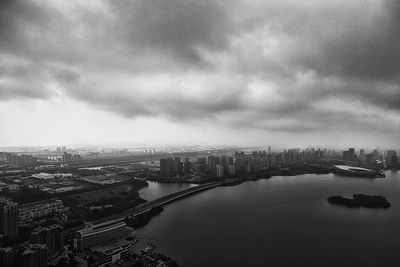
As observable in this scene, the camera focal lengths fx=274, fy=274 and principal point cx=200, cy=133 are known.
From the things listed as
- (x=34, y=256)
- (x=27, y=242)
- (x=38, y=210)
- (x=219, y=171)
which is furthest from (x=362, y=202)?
(x=38, y=210)

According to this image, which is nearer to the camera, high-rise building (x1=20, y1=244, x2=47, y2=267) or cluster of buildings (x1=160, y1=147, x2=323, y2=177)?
high-rise building (x1=20, y1=244, x2=47, y2=267)

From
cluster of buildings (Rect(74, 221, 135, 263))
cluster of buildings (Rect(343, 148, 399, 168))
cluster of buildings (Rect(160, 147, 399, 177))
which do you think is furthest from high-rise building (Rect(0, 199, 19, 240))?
cluster of buildings (Rect(343, 148, 399, 168))

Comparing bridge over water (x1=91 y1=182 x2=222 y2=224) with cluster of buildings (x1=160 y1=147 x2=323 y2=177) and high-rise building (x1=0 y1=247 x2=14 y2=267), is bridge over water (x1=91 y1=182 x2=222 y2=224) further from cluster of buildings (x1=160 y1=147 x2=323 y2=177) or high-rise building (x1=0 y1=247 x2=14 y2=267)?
cluster of buildings (x1=160 y1=147 x2=323 y2=177)

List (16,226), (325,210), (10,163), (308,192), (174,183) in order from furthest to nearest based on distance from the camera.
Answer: (10,163) < (174,183) < (308,192) < (325,210) < (16,226)

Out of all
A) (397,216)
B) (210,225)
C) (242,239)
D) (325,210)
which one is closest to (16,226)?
(210,225)

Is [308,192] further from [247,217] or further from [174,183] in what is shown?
[174,183]

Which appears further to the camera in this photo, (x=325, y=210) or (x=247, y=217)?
(x=325, y=210)

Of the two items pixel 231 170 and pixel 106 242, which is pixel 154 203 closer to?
pixel 106 242
